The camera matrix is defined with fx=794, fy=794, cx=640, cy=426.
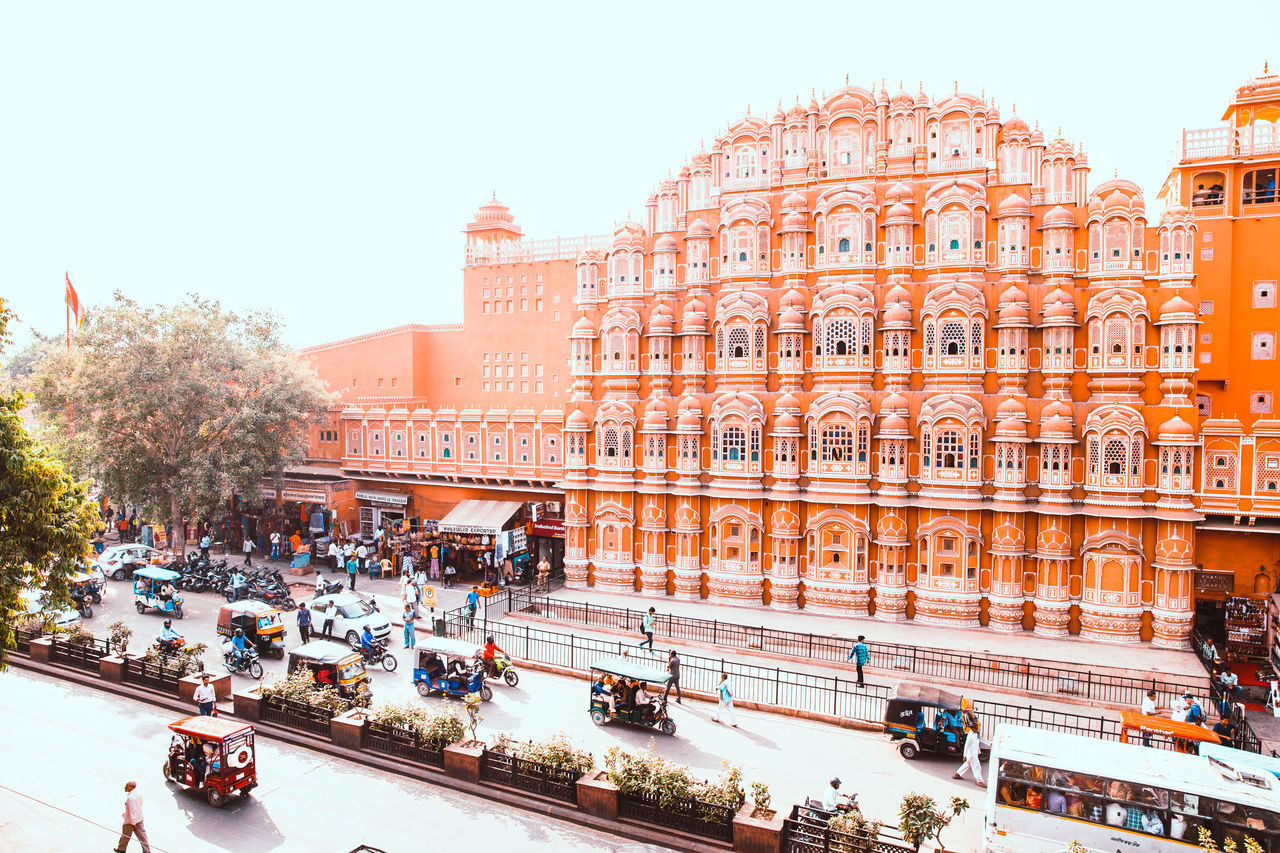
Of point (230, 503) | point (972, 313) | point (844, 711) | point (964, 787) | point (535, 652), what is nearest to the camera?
point (964, 787)

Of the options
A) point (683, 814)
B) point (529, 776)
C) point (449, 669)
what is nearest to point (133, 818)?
point (529, 776)

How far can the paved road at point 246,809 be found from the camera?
48.9ft

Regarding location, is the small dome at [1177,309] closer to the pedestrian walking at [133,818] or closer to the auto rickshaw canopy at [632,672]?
the auto rickshaw canopy at [632,672]

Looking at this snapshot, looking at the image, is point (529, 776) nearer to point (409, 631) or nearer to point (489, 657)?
point (489, 657)

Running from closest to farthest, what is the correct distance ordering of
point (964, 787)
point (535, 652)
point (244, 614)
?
point (964, 787)
point (244, 614)
point (535, 652)

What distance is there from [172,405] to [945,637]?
110 feet

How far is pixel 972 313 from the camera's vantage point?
30.8m

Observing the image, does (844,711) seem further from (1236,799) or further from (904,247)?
(904,247)

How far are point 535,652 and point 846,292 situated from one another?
1843cm

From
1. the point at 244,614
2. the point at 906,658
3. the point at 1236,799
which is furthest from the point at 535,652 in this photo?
the point at 1236,799

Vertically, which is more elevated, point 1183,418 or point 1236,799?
point 1183,418

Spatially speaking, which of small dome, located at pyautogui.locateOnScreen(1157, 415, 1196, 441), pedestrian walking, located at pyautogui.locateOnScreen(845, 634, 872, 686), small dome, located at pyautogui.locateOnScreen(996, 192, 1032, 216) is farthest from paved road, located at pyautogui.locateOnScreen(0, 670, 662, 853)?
small dome, located at pyautogui.locateOnScreen(996, 192, 1032, 216)

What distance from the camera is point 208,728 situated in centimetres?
1611

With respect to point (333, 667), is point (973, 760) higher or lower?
lower
